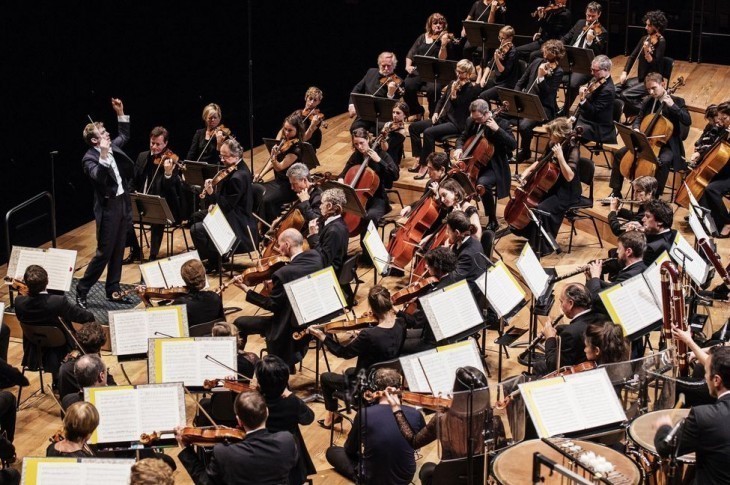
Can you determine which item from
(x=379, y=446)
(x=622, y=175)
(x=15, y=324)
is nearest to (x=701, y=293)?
(x=622, y=175)

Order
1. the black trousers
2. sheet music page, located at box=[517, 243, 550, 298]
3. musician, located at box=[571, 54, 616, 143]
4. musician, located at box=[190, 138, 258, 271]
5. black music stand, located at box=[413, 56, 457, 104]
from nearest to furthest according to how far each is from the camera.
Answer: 1. sheet music page, located at box=[517, 243, 550, 298]
2. the black trousers
3. musician, located at box=[190, 138, 258, 271]
4. musician, located at box=[571, 54, 616, 143]
5. black music stand, located at box=[413, 56, 457, 104]

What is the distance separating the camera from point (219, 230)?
343 inches

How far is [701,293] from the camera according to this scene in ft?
27.9

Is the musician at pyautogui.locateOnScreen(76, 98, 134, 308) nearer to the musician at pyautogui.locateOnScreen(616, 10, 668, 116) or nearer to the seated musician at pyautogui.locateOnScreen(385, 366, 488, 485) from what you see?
the seated musician at pyautogui.locateOnScreen(385, 366, 488, 485)

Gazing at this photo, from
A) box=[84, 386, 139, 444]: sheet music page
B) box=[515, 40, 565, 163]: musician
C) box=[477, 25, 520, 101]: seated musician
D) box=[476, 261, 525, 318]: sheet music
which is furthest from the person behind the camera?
box=[477, 25, 520, 101]: seated musician

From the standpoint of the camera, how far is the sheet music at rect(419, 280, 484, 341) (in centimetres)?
691

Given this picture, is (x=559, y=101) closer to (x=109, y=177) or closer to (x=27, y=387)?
(x=109, y=177)

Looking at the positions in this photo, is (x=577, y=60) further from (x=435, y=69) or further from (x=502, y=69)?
(x=435, y=69)

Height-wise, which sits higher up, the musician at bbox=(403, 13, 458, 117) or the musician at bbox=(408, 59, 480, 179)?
the musician at bbox=(403, 13, 458, 117)

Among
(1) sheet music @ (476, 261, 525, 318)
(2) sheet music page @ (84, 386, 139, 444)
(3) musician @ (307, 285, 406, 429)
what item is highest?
(1) sheet music @ (476, 261, 525, 318)

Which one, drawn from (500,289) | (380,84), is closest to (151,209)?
(380,84)

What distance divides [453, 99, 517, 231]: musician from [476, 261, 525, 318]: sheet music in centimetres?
272

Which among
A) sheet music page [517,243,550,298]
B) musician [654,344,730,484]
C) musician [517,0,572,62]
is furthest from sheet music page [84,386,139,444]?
musician [517,0,572,62]

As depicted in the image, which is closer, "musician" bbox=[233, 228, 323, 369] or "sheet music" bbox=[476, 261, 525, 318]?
"sheet music" bbox=[476, 261, 525, 318]
